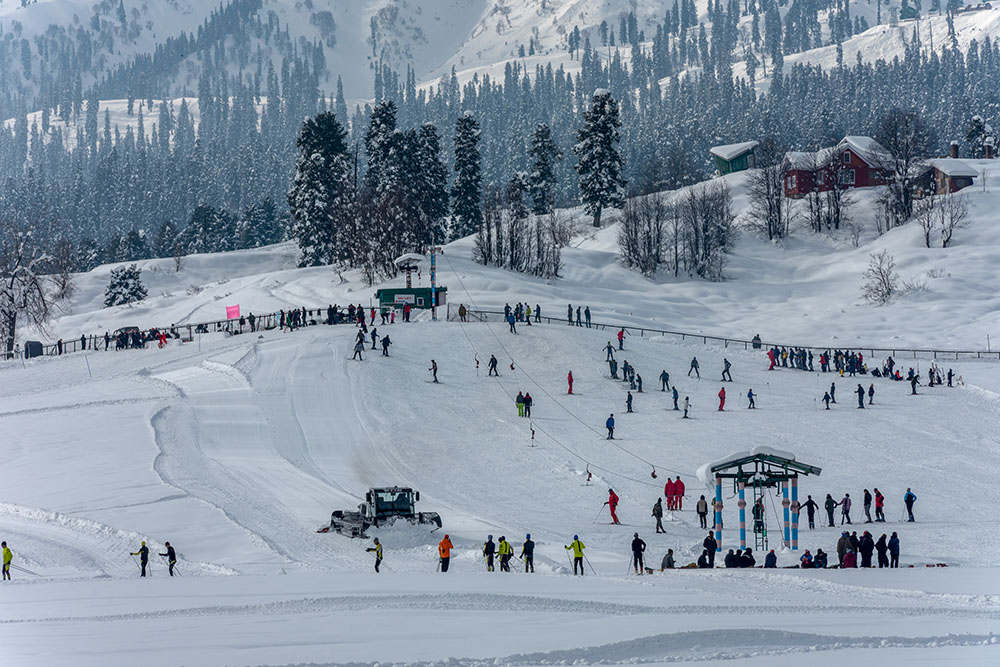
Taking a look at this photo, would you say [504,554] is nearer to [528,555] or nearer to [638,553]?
[528,555]

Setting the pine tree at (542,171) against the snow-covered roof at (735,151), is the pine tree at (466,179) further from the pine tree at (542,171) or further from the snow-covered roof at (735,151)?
the snow-covered roof at (735,151)

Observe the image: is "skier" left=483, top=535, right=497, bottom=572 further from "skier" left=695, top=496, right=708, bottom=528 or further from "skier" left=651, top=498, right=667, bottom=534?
"skier" left=695, top=496, right=708, bottom=528

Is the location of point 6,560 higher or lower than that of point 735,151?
lower

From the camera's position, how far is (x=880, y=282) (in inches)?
2731

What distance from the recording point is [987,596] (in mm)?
16734

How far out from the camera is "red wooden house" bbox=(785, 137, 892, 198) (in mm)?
97000

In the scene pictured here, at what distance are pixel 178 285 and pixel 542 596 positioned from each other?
3481 inches

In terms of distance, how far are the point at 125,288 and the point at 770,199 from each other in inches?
2164

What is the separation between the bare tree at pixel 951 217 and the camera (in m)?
77.3

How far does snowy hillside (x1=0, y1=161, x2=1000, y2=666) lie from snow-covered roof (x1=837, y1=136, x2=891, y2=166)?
2573 centimetres

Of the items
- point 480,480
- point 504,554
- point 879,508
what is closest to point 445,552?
point 504,554

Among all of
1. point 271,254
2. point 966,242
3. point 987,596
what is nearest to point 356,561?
point 987,596

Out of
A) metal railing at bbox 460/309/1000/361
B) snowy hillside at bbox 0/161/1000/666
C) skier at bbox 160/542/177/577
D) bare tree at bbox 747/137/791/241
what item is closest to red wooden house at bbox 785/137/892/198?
bare tree at bbox 747/137/791/241

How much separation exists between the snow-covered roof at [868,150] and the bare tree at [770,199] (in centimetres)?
778
